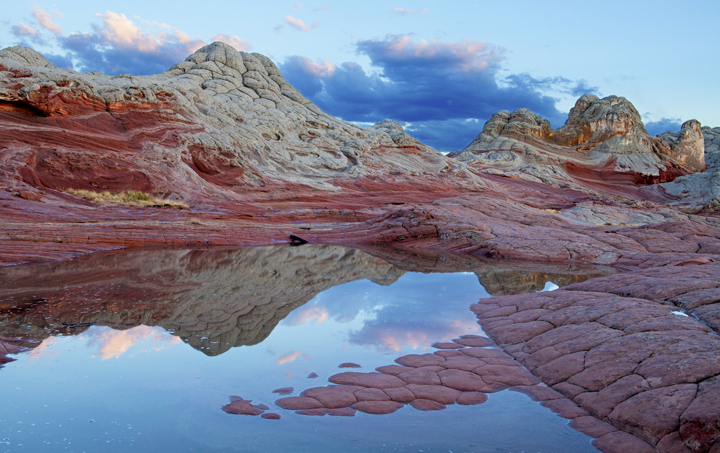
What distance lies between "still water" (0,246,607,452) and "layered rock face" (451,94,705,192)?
4255 centimetres

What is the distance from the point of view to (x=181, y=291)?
1002 cm

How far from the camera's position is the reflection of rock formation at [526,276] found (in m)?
11.3

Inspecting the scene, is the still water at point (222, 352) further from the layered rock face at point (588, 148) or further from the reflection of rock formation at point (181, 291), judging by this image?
the layered rock face at point (588, 148)

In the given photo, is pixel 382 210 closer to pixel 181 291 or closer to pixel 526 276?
pixel 526 276

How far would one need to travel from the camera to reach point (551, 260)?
15.7m

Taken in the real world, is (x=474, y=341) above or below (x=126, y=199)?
below

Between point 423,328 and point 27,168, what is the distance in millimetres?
22355

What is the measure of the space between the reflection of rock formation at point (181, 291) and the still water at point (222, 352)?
45mm

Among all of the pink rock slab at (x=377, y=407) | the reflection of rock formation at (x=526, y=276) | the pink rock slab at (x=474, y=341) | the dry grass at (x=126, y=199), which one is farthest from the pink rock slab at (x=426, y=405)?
the dry grass at (x=126, y=199)

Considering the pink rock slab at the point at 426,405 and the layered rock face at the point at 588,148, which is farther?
the layered rock face at the point at 588,148

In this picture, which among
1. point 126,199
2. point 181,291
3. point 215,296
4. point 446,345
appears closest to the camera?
point 446,345

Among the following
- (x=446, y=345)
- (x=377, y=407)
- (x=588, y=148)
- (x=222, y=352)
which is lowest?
(x=377, y=407)

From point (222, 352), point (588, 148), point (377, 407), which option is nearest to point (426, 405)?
point (377, 407)

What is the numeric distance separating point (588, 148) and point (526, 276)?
5274cm
